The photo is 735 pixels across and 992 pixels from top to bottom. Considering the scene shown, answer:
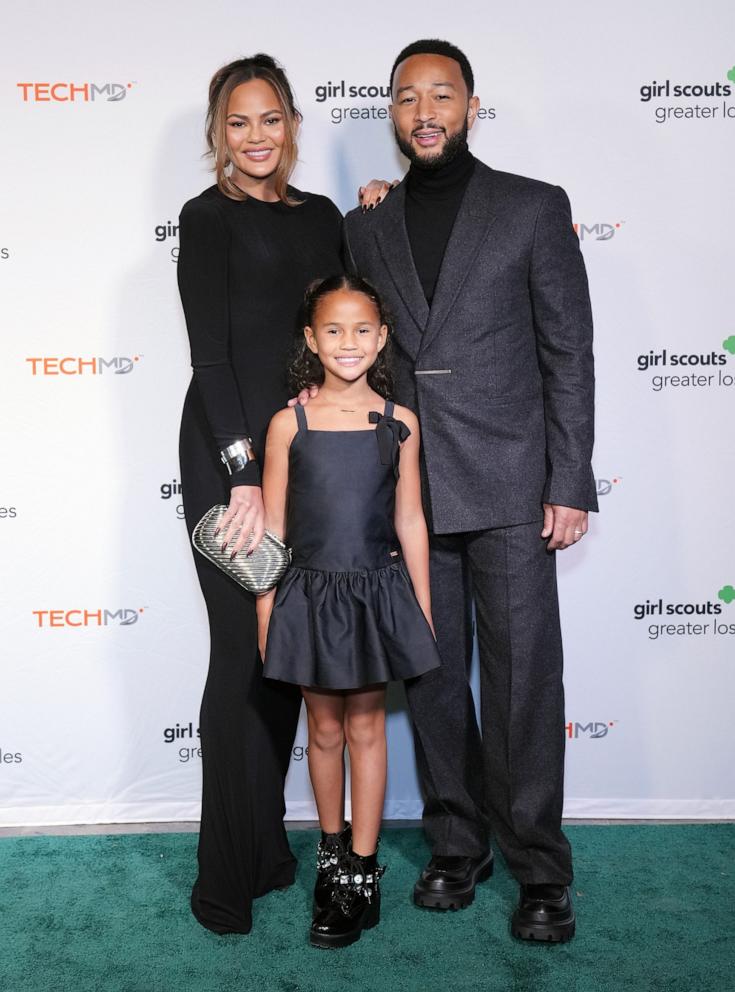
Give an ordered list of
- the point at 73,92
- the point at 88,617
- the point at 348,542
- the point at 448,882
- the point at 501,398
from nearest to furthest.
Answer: the point at 348,542, the point at 501,398, the point at 448,882, the point at 73,92, the point at 88,617

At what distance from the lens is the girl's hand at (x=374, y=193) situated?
2.52 m

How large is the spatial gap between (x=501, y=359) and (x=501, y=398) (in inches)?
3.5

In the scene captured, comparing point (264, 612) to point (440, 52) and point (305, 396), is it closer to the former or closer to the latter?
point (305, 396)

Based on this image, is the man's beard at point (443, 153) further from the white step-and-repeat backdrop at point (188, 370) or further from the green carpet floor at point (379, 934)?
the green carpet floor at point (379, 934)

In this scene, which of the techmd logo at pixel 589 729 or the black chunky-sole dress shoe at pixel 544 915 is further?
the techmd logo at pixel 589 729

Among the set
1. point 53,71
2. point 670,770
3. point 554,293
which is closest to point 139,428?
point 53,71

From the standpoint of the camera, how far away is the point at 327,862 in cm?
239

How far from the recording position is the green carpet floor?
215 centimetres

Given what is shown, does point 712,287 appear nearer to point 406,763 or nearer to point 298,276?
point 298,276

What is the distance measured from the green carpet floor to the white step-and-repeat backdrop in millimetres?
324

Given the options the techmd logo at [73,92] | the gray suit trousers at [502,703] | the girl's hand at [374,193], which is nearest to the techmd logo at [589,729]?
the gray suit trousers at [502,703]

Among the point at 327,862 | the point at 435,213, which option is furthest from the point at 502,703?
the point at 435,213

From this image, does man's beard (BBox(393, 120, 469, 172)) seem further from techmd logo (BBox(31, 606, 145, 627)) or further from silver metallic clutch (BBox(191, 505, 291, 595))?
techmd logo (BBox(31, 606, 145, 627))

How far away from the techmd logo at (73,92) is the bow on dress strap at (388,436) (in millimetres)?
1300
